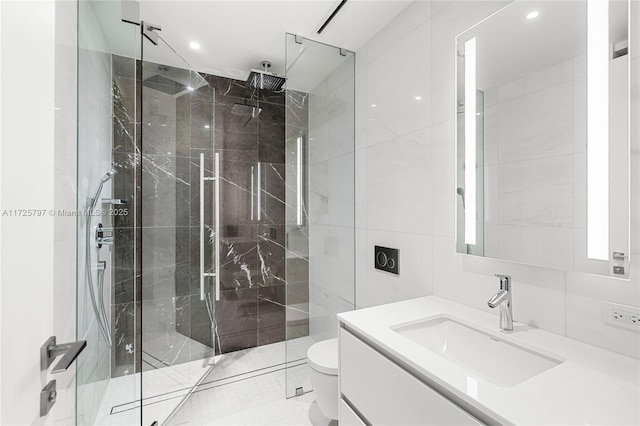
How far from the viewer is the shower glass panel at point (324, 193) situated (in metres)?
2.20

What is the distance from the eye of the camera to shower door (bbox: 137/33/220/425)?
1681 millimetres

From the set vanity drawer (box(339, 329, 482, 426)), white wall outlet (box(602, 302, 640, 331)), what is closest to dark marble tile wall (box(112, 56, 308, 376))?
vanity drawer (box(339, 329, 482, 426))

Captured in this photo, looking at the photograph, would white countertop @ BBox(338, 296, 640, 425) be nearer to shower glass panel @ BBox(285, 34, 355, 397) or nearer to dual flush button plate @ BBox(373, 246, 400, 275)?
dual flush button plate @ BBox(373, 246, 400, 275)

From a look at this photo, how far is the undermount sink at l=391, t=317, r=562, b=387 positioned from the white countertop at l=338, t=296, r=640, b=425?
0.12 ft

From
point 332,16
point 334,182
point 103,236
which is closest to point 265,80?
point 332,16

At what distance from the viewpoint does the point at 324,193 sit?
2.24 m

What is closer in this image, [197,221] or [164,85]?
[164,85]

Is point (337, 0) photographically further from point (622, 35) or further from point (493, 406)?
point (493, 406)

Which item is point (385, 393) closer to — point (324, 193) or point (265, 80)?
point (324, 193)

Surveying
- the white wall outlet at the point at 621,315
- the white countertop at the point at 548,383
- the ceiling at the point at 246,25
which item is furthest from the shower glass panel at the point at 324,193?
the white wall outlet at the point at 621,315

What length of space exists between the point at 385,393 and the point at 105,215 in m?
1.40

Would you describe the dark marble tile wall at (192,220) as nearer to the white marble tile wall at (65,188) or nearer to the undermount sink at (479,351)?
the white marble tile wall at (65,188)

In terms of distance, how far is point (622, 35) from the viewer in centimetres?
88

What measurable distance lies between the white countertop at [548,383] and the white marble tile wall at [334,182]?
1.12 m
